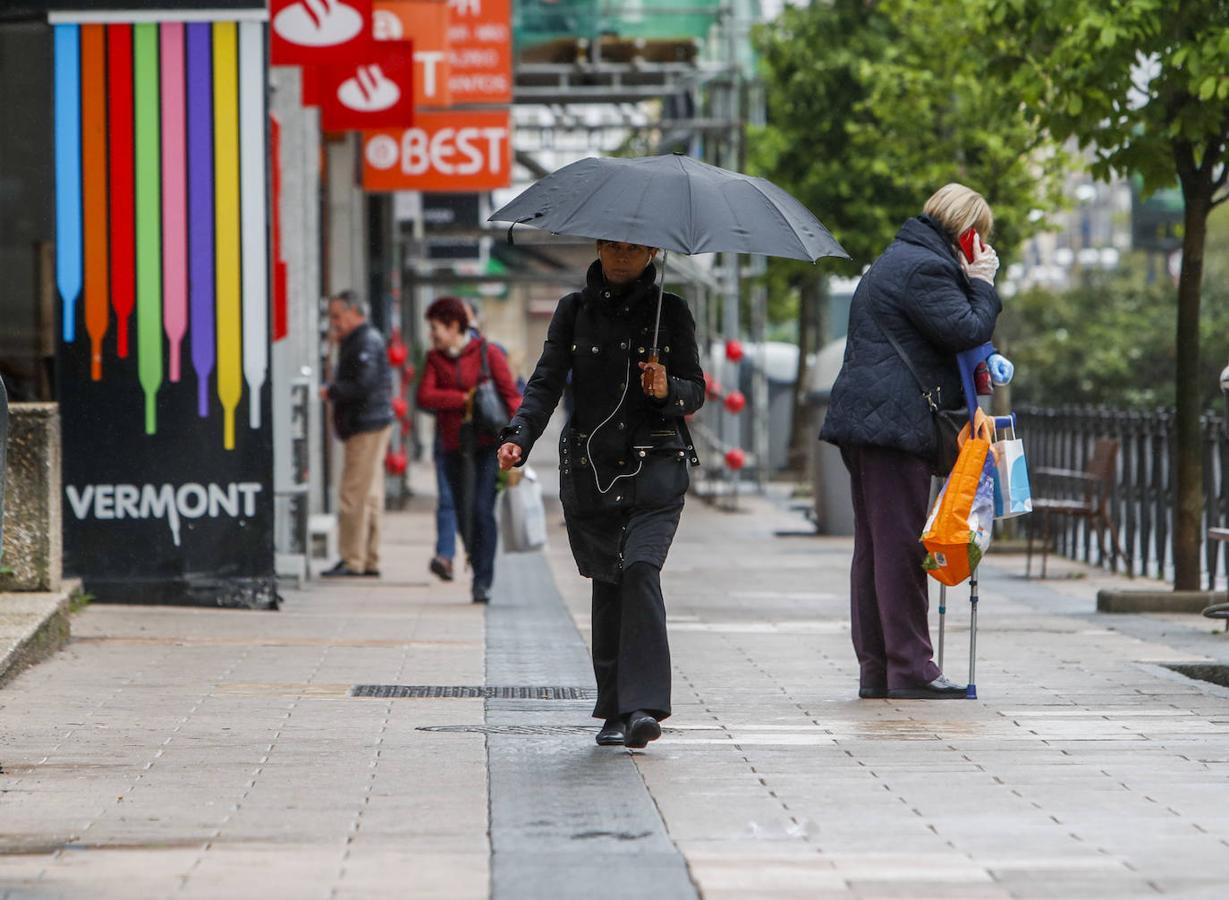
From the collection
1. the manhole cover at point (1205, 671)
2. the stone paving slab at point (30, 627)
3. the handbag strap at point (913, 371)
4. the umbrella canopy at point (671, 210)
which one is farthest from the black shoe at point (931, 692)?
the stone paving slab at point (30, 627)

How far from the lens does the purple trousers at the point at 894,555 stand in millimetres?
8047

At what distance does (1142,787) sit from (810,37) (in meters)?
22.0

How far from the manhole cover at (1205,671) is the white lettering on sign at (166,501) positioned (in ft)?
15.4

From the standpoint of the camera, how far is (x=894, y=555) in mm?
8055

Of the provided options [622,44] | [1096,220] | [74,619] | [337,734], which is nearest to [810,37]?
[622,44]

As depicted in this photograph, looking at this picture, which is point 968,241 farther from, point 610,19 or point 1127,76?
point 610,19

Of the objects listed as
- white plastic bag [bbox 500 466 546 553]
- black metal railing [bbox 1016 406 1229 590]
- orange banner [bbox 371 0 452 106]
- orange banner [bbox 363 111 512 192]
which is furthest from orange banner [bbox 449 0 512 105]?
white plastic bag [bbox 500 466 546 553]

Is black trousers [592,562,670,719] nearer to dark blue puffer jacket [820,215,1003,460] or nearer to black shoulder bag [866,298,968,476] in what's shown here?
dark blue puffer jacket [820,215,1003,460]

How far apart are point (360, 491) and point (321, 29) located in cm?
320

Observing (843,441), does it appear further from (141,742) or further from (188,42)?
(188,42)

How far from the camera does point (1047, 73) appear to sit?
1195cm

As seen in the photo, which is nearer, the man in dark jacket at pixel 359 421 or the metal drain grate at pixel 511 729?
the metal drain grate at pixel 511 729

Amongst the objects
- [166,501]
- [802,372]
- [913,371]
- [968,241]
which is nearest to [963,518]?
[913,371]

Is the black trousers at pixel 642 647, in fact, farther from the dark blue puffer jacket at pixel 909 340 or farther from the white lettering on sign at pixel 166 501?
the white lettering on sign at pixel 166 501
